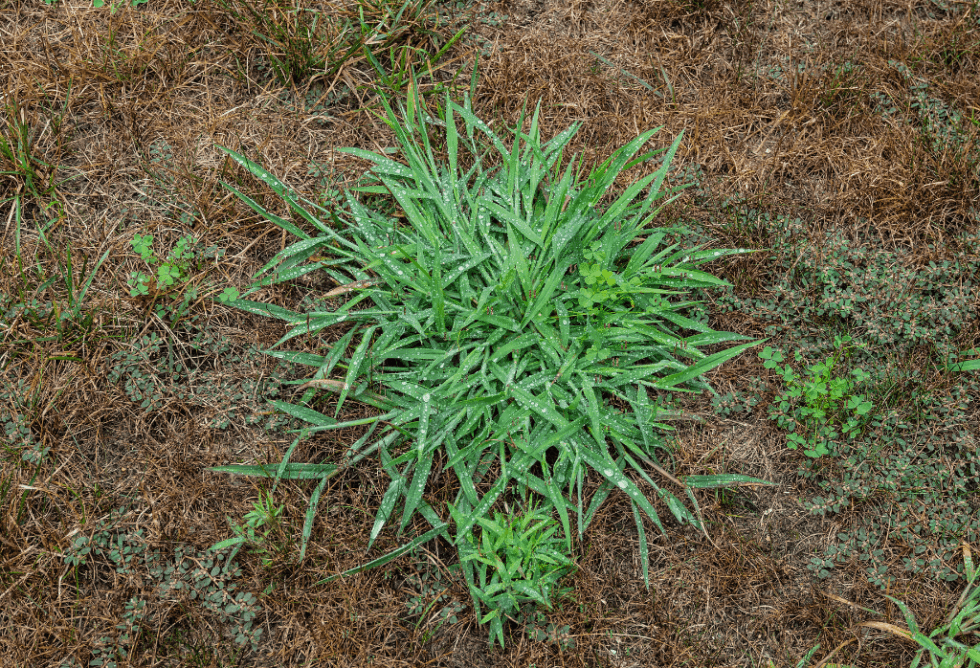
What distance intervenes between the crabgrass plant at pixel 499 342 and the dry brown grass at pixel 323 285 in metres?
0.09

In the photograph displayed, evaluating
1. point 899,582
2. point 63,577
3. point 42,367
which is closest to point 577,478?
point 899,582

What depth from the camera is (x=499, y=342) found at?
2.13 metres

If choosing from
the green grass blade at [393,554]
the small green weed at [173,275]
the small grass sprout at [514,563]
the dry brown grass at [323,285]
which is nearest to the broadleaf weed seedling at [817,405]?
the dry brown grass at [323,285]

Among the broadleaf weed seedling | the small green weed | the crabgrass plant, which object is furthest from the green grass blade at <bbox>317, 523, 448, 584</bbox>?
the broadleaf weed seedling

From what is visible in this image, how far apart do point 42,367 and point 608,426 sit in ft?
5.91

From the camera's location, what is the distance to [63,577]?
2.02 metres

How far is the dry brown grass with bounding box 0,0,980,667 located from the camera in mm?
2018

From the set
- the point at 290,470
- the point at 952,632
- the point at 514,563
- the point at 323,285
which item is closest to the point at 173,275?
the point at 323,285

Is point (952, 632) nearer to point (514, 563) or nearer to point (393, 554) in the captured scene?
point (514, 563)

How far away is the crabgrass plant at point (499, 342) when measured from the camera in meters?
2.03

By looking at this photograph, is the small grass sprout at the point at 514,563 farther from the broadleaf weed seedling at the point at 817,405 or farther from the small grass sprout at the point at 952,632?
the small grass sprout at the point at 952,632

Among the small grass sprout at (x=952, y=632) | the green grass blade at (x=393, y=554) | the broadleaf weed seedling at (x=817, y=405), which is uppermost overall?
the broadleaf weed seedling at (x=817, y=405)

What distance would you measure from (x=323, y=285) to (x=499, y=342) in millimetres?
637

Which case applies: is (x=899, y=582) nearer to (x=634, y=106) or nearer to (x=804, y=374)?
(x=804, y=374)
